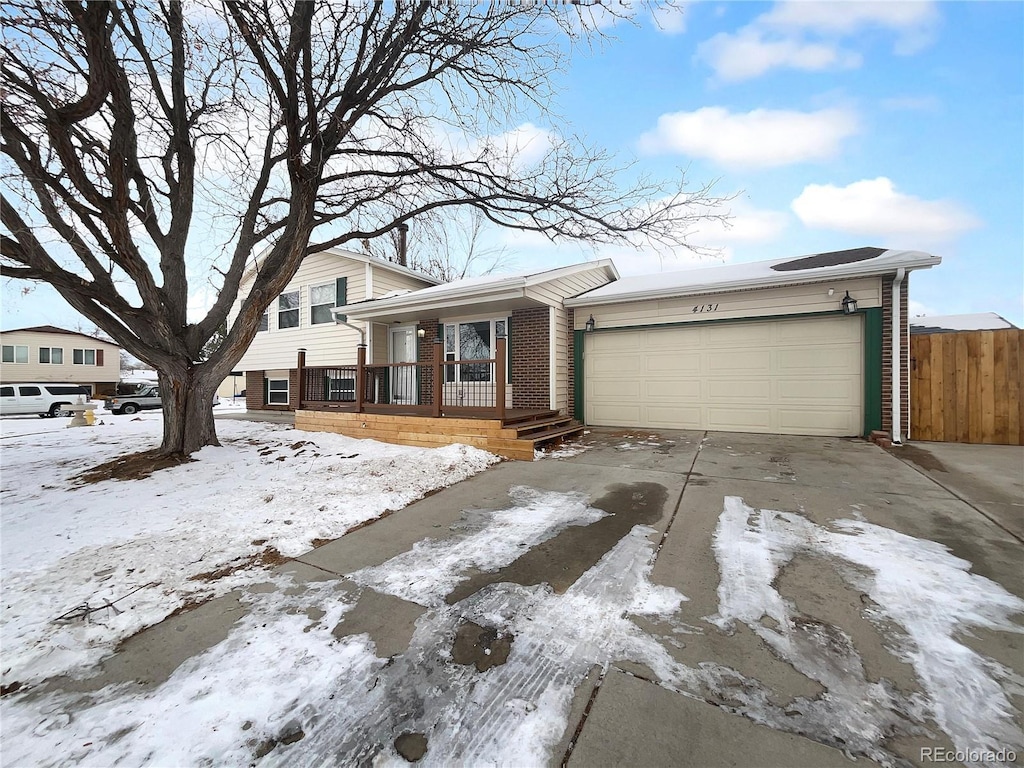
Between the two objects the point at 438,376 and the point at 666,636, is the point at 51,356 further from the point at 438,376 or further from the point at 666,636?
the point at 666,636

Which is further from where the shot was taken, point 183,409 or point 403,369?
point 403,369

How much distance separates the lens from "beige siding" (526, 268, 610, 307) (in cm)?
823

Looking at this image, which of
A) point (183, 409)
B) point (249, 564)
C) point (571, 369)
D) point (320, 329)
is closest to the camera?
point (249, 564)

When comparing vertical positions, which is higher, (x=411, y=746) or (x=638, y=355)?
(x=638, y=355)

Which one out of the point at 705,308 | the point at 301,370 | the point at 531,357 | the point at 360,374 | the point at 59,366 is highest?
the point at 705,308

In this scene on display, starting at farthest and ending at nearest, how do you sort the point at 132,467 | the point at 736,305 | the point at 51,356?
the point at 51,356
the point at 736,305
the point at 132,467

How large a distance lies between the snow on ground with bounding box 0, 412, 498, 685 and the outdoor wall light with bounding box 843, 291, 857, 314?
659 centimetres

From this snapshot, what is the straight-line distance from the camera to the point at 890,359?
22.2 feet

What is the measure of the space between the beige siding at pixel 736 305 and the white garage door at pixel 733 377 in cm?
23

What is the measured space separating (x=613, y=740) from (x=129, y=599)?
110 inches

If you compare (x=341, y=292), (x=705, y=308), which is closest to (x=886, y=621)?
(x=705, y=308)

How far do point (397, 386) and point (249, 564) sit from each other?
834 cm

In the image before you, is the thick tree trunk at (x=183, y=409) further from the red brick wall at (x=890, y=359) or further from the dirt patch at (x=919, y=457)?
the red brick wall at (x=890, y=359)

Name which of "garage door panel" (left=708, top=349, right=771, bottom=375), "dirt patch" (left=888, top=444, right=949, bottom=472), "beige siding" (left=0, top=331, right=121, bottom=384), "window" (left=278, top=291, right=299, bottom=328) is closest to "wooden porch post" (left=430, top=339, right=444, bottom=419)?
"garage door panel" (left=708, top=349, right=771, bottom=375)
